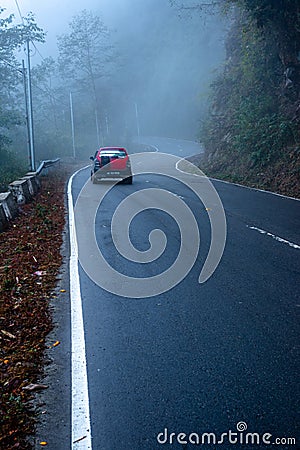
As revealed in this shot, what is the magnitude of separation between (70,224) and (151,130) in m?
88.6

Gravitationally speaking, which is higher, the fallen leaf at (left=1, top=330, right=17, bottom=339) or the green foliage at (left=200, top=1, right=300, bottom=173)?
the green foliage at (left=200, top=1, right=300, bottom=173)

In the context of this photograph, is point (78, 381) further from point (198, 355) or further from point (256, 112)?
point (256, 112)

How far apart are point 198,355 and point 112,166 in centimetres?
1980

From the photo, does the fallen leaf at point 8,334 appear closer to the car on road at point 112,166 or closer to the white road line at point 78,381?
the white road line at point 78,381

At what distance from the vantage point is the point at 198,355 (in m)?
5.01

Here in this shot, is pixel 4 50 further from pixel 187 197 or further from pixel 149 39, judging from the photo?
pixel 149 39

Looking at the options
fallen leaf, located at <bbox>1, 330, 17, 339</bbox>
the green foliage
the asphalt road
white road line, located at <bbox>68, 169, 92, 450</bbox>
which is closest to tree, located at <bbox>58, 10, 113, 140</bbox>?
the green foliage

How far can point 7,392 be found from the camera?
451cm

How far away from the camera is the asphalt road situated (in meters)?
3.83

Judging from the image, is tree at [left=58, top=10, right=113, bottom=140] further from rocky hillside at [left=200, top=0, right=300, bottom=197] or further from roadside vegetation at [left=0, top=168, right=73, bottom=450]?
roadside vegetation at [left=0, top=168, right=73, bottom=450]

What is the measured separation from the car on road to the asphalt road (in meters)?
15.1

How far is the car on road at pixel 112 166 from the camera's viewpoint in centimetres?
2411

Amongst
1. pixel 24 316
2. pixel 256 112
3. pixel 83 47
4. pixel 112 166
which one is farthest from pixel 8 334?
pixel 83 47

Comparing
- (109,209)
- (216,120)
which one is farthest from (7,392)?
(216,120)
